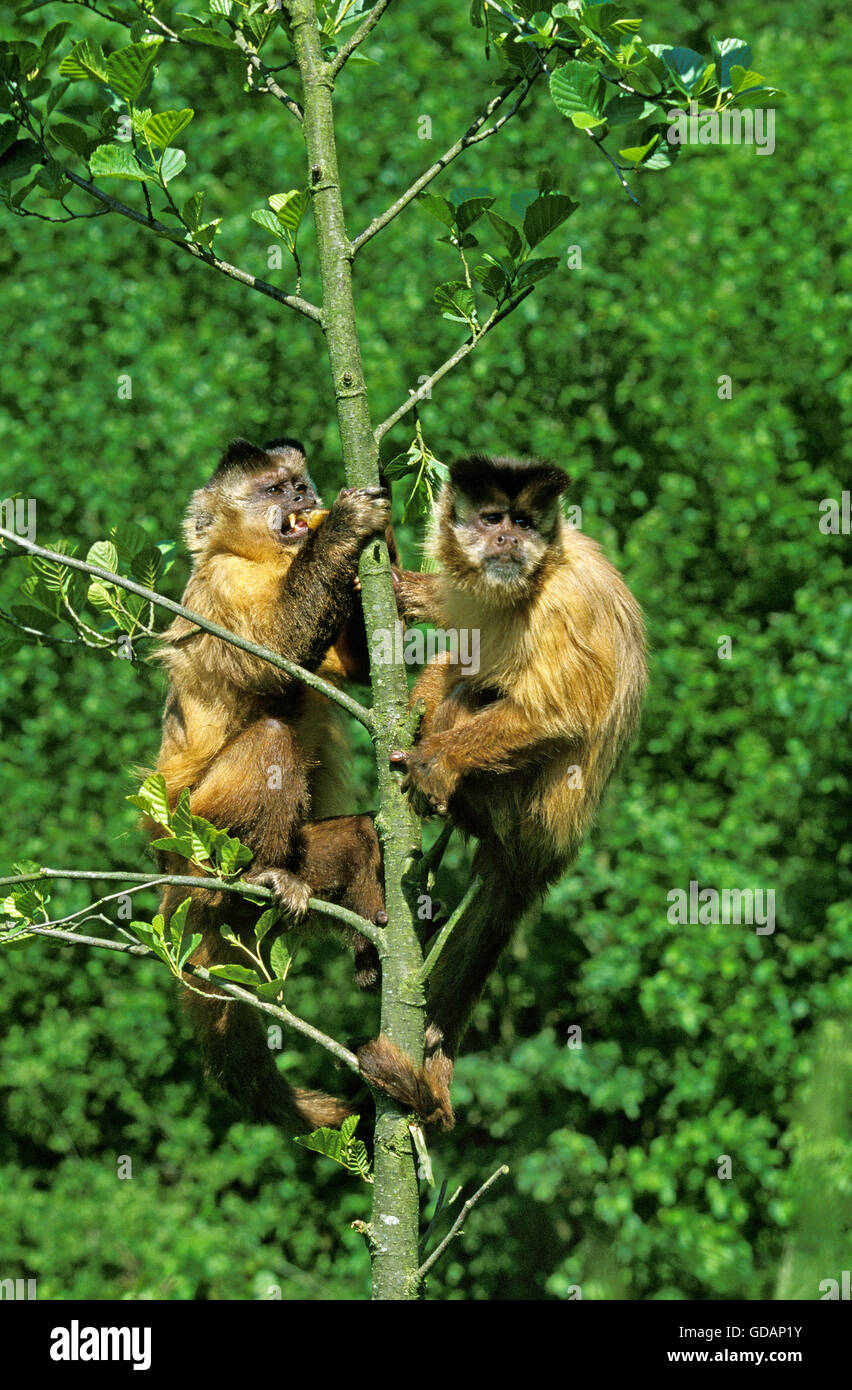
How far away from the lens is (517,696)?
4.55 m

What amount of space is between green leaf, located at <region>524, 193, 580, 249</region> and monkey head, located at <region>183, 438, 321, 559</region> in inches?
91.3

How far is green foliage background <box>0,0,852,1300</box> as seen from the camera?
956 centimetres

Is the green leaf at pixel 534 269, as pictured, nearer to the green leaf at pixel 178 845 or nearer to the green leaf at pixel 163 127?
the green leaf at pixel 163 127

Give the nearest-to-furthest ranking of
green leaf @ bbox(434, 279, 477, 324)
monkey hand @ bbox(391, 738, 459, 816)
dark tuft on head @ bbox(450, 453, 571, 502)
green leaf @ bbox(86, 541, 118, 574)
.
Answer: green leaf @ bbox(434, 279, 477, 324) < green leaf @ bbox(86, 541, 118, 574) < monkey hand @ bbox(391, 738, 459, 816) < dark tuft on head @ bbox(450, 453, 571, 502)

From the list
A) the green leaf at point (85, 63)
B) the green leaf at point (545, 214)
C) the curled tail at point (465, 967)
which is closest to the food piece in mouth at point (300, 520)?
the curled tail at point (465, 967)

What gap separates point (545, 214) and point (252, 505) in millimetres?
2543

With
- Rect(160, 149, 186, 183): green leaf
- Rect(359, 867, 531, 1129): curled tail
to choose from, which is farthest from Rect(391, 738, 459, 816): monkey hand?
Rect(160, 149, 186, 183): green leaf

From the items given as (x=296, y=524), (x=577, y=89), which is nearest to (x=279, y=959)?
(x=577, y=89)

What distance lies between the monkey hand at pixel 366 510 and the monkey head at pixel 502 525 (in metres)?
0.68

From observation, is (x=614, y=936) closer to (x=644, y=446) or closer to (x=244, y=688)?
(x=644, y=446)

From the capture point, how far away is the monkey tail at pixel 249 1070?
479 centimetres

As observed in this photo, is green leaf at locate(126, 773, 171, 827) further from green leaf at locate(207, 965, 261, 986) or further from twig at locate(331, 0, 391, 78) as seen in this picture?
twig at locate(331, 0, 391, 78)

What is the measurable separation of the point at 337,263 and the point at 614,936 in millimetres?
7276

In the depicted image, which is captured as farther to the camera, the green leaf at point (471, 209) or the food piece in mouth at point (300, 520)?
the food piece in mouth at point (300, 520)
